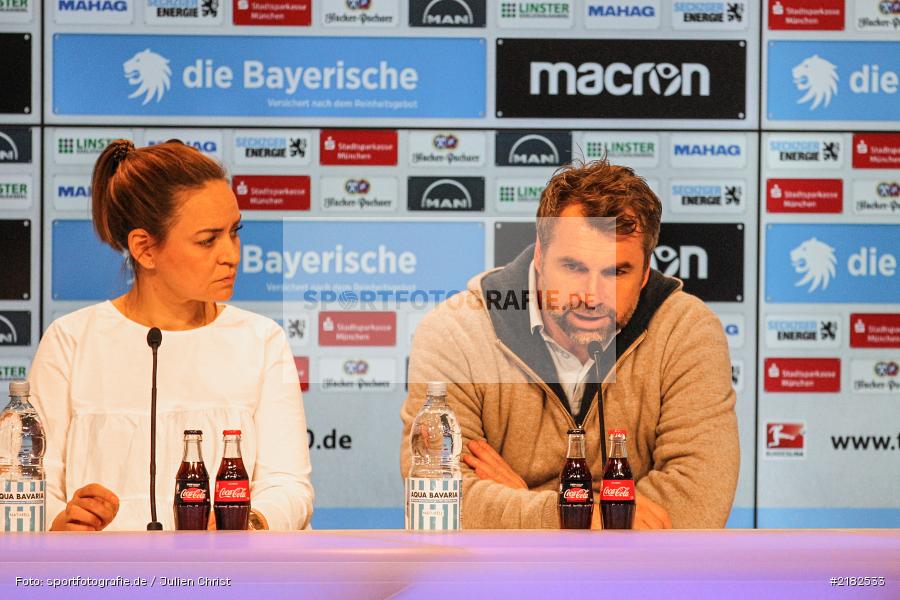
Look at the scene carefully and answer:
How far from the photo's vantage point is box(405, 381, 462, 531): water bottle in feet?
6.33

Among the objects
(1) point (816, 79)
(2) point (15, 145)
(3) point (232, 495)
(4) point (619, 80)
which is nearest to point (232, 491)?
(3) point (232, 495)

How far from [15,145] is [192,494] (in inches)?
76.0

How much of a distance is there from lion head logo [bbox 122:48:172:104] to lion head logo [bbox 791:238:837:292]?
204 cm

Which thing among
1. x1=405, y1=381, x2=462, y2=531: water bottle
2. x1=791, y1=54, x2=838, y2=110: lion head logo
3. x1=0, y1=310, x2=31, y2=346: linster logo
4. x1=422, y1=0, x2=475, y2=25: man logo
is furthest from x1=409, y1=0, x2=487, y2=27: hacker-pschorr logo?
x1=405, y1=381, x2=462, y2=531: water bottle

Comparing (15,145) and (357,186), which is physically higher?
(15,145)

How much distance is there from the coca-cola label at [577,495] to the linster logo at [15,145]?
224 centimetres

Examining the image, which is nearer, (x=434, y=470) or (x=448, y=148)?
(x=434, y=470)

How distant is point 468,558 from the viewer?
155 centimetres

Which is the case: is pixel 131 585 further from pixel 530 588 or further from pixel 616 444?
pixel 616 444

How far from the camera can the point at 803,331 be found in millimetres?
3568

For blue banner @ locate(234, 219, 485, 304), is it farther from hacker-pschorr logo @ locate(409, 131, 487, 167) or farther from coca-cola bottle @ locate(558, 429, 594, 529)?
coca-cola bottle @ locate(558, 429, 594, 529)

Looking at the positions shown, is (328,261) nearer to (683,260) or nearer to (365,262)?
(365,262)

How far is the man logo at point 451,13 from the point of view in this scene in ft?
11.7

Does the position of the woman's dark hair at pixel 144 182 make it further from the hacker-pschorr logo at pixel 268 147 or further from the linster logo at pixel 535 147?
the linster logo at pixel 535 147
